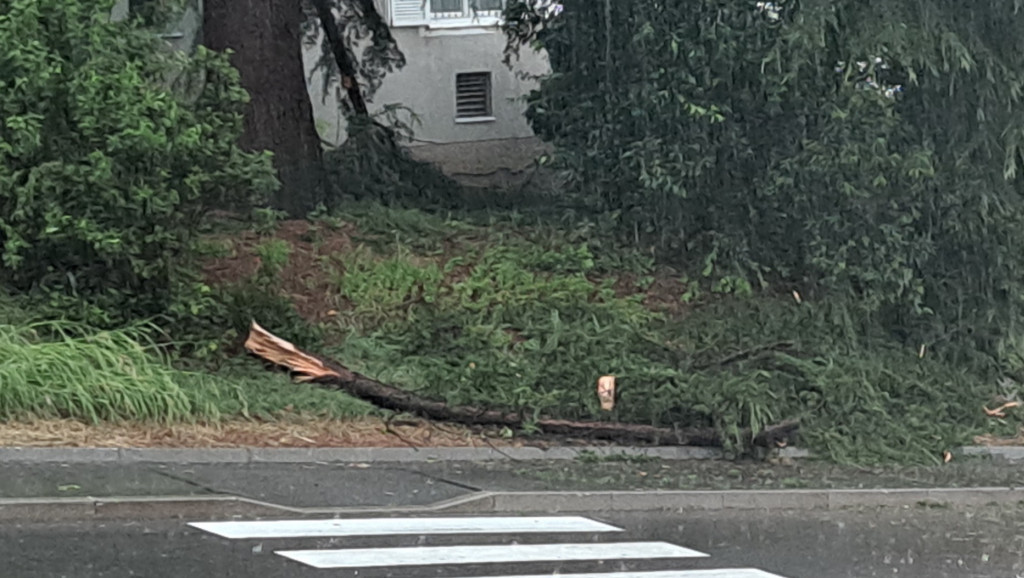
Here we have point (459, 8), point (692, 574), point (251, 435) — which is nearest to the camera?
Answer: point (692, 574)

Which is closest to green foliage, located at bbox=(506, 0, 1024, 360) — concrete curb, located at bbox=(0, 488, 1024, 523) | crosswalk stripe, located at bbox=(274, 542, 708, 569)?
concrete curb, located at bbox=(0, 488, 1024, 523)

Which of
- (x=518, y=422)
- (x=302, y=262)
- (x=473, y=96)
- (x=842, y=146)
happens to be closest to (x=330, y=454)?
(x=518, y=422)

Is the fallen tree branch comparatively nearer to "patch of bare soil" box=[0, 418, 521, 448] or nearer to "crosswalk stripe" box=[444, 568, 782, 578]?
"patch of bare soil" box=[0, 418, 521, 448]

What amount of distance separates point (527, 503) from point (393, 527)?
138 cm

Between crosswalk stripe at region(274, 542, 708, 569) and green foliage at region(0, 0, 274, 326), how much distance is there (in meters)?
4.48

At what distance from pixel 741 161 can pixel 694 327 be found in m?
1.83

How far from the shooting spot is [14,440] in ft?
32.8

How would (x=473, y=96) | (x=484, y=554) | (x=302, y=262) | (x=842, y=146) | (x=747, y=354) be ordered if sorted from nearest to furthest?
(x=484, y=554) < (x=747, y=354) < (x=842, y=146) < (x=302, y=262) < (x=473, y=96)

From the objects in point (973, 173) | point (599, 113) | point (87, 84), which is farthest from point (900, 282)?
point (87, 84)

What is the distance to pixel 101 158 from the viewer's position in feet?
37.3

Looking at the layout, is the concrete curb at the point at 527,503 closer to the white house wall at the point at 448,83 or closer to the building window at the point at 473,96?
the white house wall at the point at 448,83

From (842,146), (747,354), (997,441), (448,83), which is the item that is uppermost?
(448,83)

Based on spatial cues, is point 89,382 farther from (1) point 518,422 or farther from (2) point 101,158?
(1) point 518,422

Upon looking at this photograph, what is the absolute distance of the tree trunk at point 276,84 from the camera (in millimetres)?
15367
